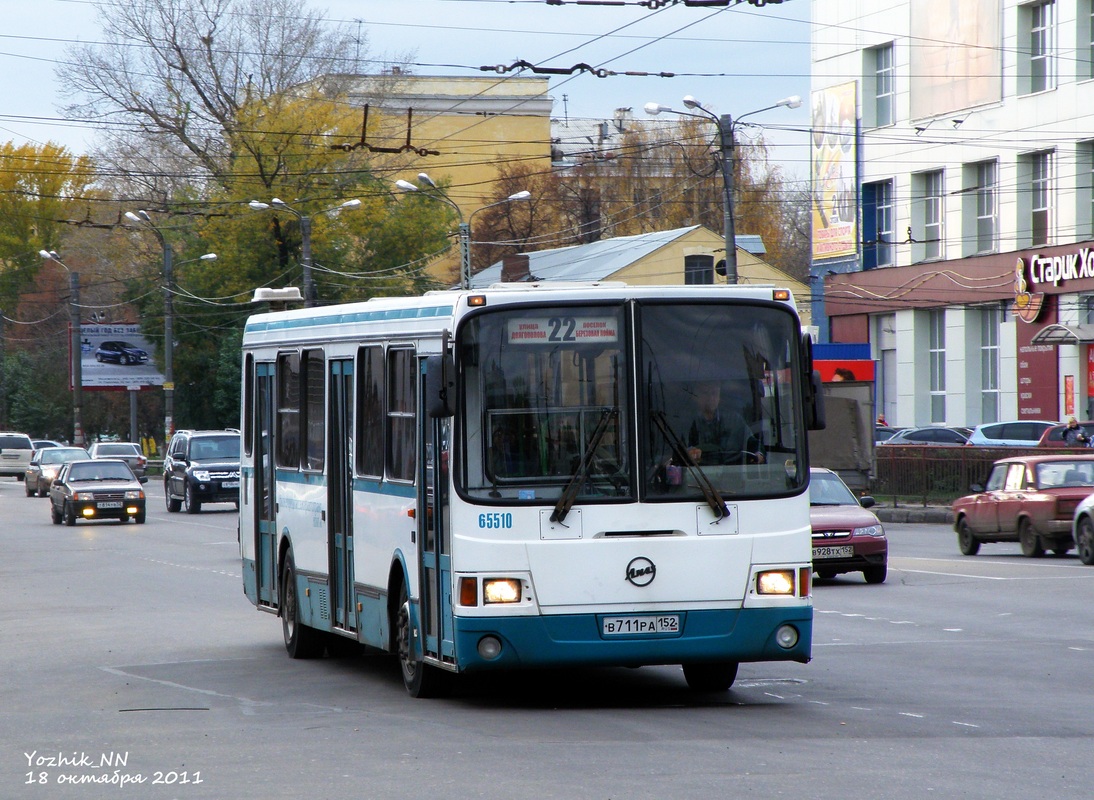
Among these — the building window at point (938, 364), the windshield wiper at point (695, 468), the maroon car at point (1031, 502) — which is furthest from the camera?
the building window at point (938, 364)

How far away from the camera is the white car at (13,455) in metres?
70.1

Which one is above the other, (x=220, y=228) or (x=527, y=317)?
(x=220, y=228)

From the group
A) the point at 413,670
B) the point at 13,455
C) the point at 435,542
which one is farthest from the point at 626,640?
the point at 13,455

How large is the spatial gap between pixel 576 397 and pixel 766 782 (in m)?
3.07

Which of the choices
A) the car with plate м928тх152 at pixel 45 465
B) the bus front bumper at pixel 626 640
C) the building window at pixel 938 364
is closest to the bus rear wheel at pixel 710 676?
the bus front bumper at pixel 626 640

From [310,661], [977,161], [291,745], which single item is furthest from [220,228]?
[291,745]

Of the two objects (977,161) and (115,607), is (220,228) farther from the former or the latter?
(115,607)

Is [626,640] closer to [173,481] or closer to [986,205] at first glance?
[173,481]

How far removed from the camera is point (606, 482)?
34.1 ft

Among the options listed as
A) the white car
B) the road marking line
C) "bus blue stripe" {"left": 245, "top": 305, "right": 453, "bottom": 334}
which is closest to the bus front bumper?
"bus blue stripe" {"left": 245, "top": 305, "right": 453, "bottom": 334}

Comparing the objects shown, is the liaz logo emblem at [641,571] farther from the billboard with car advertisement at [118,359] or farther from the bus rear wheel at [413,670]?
the billboard with car advertisement at [118,359]

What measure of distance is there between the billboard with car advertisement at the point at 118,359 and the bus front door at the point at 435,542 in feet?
212

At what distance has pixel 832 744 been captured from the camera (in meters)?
9.21

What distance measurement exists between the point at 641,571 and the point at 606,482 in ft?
1.74
